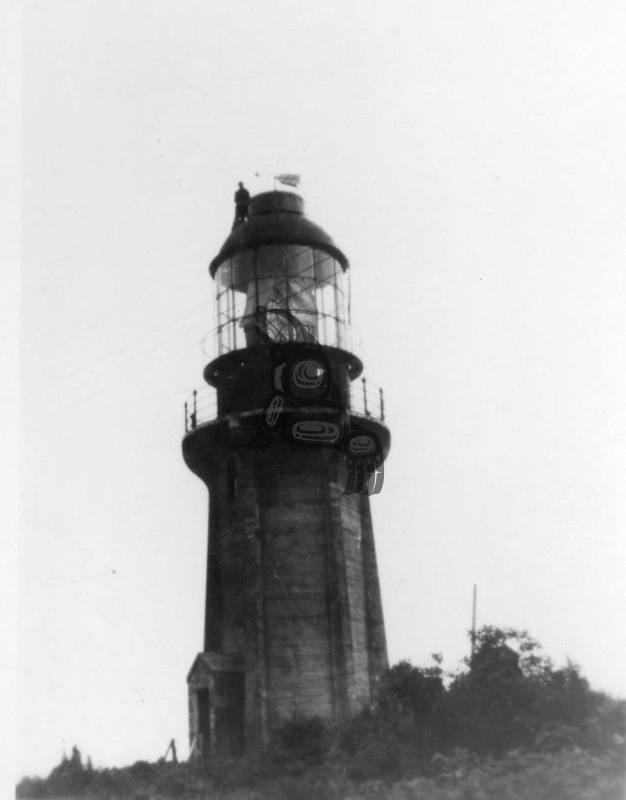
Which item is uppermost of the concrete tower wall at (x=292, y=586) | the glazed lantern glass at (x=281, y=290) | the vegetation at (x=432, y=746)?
the glazed lantern glass at (x=281, y=290)

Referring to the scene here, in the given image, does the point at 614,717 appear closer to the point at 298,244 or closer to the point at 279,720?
the point at 279,720

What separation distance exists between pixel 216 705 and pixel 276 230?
13.4m

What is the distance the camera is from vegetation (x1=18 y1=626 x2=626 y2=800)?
21781 millimetres

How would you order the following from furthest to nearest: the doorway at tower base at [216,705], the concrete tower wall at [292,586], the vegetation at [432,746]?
the doorway at tower base at [216,705], the concrete tower wall at [292,586], the vegetation at [432,746]

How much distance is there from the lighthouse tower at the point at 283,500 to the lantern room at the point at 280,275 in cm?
4

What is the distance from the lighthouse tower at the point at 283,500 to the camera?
26578 mm

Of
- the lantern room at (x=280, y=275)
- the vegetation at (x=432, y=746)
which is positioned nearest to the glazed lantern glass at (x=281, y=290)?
the lantern room at (x=280, y=275)

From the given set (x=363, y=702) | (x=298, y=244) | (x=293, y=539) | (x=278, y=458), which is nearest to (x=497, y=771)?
(x=363, y=702)

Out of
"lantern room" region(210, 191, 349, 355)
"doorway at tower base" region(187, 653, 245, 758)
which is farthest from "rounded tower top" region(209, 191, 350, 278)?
"doorway at tower base" region(187, 653, 245, 758)

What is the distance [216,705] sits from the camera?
86.9 feet

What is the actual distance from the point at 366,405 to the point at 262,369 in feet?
10.8

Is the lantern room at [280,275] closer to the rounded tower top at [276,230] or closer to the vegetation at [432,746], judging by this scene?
the rounded tower top at [276,230]

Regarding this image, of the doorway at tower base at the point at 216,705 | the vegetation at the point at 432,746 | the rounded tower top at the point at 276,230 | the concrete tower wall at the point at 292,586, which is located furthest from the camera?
the rounded tower top at the point at 276,230

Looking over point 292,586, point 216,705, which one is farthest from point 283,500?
point 216,705
